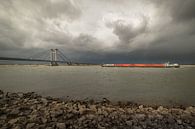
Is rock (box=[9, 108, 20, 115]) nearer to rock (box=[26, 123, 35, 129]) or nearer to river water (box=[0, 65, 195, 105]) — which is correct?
rock (box=[26, 123, 35, 129])

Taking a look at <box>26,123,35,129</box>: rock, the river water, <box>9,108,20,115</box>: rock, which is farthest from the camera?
the river water

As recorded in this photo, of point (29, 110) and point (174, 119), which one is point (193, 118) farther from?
point (29, 110)

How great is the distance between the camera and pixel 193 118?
7.19 metres

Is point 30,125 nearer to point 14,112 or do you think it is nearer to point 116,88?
point 14,112

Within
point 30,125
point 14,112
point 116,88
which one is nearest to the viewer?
point 30,125

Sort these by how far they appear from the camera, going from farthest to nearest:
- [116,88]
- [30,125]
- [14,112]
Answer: [116,88], [14,112], [30,125]

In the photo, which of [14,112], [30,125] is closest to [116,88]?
[14,112]

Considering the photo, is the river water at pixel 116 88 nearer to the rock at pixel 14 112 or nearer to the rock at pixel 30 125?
the rock at pixel 14 112

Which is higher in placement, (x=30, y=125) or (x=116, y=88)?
(x=30, y=125)

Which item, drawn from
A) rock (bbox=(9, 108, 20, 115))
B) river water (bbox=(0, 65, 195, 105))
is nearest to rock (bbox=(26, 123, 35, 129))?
rock (bbox=(9, 108, 20, 115))

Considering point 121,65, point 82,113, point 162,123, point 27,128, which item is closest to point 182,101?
point 162,123

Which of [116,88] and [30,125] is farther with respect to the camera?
[116,88]

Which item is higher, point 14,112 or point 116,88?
point 14,112

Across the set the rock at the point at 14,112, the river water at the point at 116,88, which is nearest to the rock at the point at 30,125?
the rock at the point at 14,112
